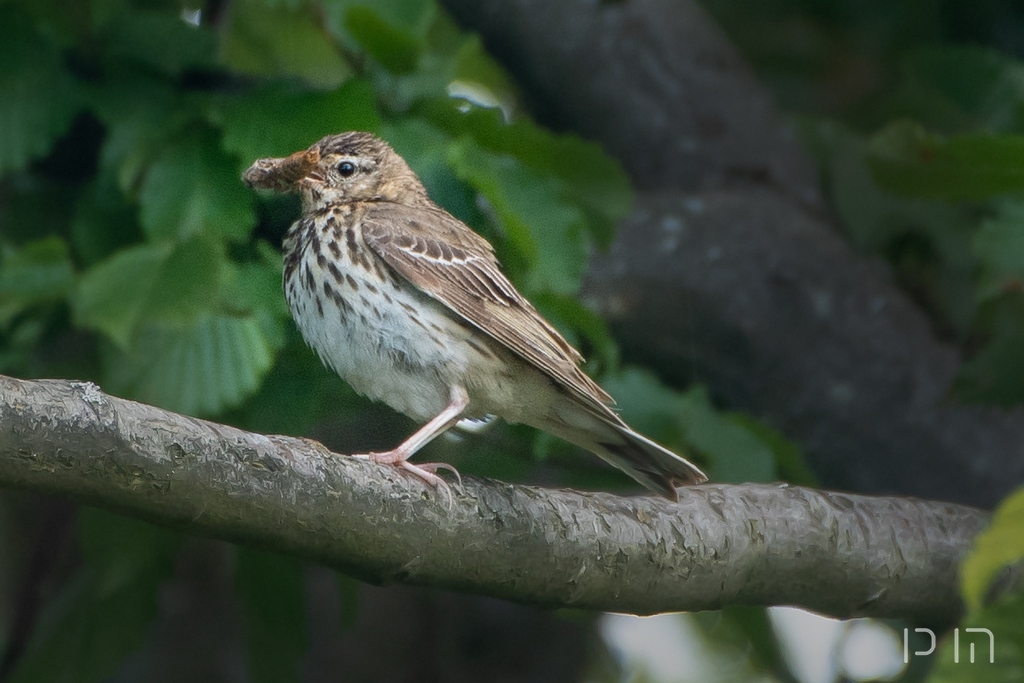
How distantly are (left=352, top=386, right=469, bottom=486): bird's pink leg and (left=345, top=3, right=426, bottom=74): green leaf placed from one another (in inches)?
51.1

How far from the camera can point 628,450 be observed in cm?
378

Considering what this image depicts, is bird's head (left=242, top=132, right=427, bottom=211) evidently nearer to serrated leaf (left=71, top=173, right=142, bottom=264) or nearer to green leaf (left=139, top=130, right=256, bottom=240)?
green leaf (left=139, top=130, right=256, bottom=240)

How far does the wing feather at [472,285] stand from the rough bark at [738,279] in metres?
1.78

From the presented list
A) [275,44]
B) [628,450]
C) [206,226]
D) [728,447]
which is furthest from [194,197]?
[728,447]

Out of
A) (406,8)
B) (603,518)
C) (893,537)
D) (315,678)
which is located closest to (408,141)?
(406,8)

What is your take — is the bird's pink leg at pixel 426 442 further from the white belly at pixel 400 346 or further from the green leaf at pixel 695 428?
the green leaf at pixel 695 428

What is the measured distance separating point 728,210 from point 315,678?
125 inches

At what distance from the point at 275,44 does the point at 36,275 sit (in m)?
2.08

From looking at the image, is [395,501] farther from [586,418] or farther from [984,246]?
[984,246]

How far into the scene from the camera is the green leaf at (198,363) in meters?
3.97

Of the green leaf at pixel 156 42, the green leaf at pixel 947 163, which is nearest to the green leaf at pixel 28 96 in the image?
the green leaf at pixel 156 42

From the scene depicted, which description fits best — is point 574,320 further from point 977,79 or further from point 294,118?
point 977,79

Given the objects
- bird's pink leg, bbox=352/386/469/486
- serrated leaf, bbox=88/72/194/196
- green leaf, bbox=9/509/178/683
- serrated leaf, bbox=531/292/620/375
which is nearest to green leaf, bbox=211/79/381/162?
serrated leaf, bbox=88/72/194/196

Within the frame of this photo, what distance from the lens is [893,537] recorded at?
3.87 m
